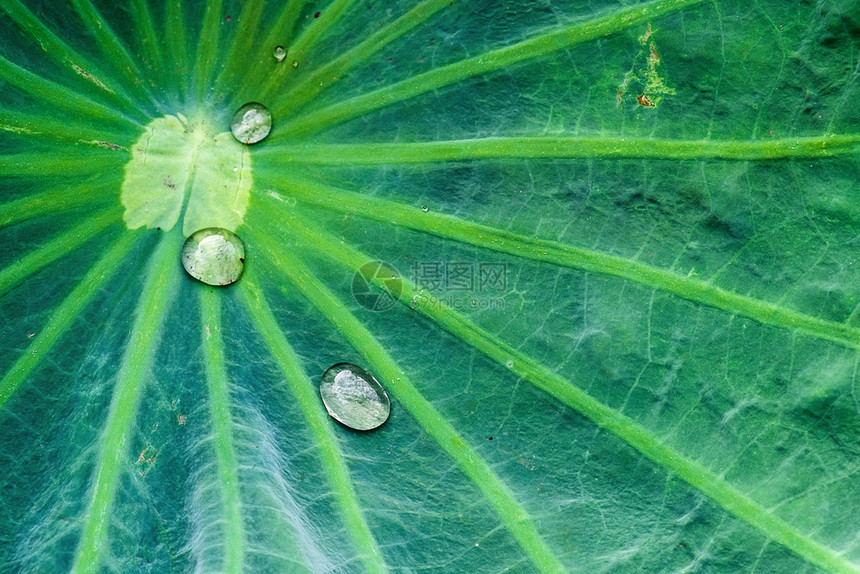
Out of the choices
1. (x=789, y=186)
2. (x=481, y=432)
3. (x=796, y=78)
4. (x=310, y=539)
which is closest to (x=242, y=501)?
(x=310, y=539)

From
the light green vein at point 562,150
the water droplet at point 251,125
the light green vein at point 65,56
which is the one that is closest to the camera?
the light green vein at point 562,150

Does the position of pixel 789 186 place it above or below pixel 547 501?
above

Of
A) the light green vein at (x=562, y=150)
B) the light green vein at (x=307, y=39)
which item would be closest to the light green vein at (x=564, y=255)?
the light green vein at (x=562, y=150)

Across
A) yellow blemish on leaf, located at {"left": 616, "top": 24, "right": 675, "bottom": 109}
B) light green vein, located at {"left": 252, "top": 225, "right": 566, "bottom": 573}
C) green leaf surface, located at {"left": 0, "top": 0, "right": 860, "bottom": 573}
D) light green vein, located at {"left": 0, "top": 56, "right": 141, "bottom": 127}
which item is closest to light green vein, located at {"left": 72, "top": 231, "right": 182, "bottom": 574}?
green leaf surface, located at {"left": 0, "top": 0, "right": 860, "bottom": 573}

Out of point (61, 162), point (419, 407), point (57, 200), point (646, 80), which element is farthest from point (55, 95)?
point (646, 80)

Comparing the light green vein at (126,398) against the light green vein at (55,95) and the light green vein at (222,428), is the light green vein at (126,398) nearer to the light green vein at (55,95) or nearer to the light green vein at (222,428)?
the light green vein at (222,428)

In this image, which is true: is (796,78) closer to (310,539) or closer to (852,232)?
(852,232)

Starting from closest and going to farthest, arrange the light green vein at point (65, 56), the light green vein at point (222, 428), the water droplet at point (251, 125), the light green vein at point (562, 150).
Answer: the light green vein at point (222, 428)
the light green vein at point (562, 150)
the light green vein at point (65, 56)
the water droplet at point (251, 125)
